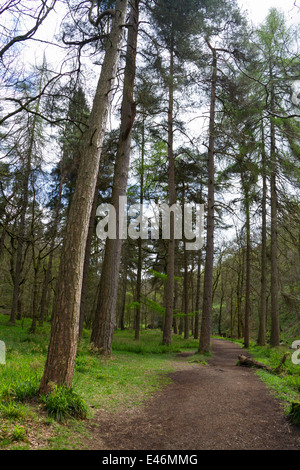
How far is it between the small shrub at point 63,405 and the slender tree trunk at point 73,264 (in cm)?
18

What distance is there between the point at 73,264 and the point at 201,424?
2.76 metres

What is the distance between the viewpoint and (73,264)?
14.1 feet

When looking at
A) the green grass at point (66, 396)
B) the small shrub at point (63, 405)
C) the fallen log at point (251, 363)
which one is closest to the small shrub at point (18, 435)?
the green grass at point (66, 396)

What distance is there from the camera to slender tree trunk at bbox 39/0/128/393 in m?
4.02

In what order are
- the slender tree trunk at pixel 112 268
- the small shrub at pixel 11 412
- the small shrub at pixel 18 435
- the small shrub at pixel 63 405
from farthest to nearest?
the slender tree trunk at pixel 112 268
the small shrub at pixel 63 405
the small shrub at pixel 11 412
the small shrub at pixel 18 435

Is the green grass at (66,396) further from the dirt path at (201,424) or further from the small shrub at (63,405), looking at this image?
the dirt path at (201,424)

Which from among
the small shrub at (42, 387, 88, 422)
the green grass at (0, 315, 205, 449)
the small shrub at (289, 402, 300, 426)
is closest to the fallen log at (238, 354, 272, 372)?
the green grass at (0, 315, 205, 449)

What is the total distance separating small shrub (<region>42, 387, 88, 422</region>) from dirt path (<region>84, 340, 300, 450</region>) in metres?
0.28

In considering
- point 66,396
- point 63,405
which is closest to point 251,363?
point 66,396

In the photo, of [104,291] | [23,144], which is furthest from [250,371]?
[23,144]

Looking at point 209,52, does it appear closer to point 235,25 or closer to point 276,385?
point 235,25

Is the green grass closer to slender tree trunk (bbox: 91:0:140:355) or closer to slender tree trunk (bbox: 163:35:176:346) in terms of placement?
slender tree trunk (bbox: 91:0:140:355)

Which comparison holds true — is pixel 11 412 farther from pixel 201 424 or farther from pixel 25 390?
pixel 201 424

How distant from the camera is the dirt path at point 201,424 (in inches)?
129
